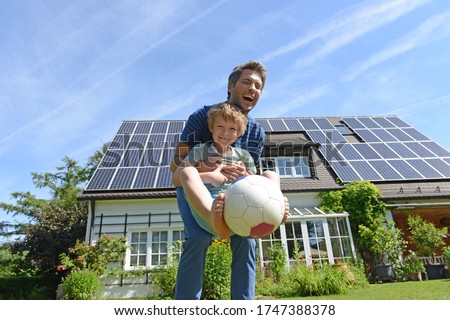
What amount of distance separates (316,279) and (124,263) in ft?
20.1

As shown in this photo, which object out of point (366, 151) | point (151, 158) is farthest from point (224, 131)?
point (366, 151)

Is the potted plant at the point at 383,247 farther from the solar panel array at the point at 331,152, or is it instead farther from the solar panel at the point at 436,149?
the solar panel at the point at 436,149

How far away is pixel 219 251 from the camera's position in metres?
7.89

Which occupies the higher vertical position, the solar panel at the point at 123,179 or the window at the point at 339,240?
the solar panel at the point at 123,179

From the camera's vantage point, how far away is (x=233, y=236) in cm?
257

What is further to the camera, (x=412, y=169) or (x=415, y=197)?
(x=412, y=169)

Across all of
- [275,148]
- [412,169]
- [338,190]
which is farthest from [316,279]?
[412,169]

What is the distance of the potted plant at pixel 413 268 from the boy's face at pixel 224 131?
9.77 metres

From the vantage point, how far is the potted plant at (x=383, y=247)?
9.80 metres

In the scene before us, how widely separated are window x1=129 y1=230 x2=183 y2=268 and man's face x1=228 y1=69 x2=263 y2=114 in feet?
26.8

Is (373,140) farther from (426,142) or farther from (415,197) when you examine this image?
(415,197)

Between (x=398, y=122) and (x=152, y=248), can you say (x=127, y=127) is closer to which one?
(x=152, y=248)

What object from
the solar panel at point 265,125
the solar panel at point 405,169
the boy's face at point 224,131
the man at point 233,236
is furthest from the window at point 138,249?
the solar panel at point 405,169
